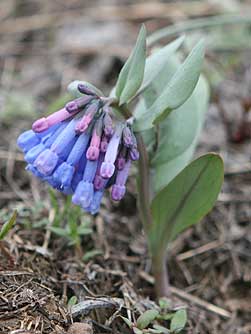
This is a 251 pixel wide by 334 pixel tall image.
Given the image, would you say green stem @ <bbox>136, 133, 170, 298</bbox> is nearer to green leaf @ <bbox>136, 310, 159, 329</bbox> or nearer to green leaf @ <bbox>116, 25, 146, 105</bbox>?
green leaf @ <bbox>116, 25, 146, 105</bbox>

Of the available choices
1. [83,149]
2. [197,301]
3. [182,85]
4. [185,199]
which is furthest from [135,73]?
[197,301]

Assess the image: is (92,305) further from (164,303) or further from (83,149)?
(83,149)

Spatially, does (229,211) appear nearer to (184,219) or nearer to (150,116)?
(184,219)

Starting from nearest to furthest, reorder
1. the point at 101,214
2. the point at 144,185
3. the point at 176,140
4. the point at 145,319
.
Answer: the point at 145,319 → the point at 144,185 → the point at 176,140 → the point at 101,214

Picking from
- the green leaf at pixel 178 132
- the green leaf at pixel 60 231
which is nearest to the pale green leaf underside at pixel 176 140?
the green leaf at pixel 178 132

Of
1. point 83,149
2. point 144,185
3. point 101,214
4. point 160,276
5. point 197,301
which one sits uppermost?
point 83,149

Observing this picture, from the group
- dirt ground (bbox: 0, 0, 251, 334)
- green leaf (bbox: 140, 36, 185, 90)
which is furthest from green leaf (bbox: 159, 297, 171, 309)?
green leaf (bbox: 140, 36, 185, 90)
